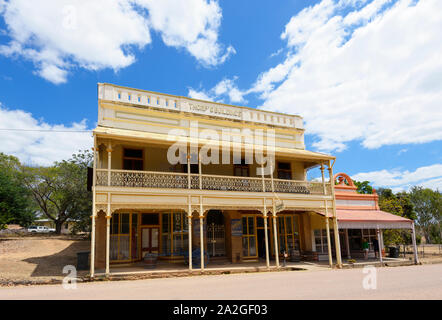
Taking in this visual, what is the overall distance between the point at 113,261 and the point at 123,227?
5.12 feet

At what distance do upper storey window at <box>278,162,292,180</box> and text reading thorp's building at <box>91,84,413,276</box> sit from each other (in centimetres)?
6

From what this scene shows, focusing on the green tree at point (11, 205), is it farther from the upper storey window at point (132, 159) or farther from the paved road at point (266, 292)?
the paved road at point (266, 292)

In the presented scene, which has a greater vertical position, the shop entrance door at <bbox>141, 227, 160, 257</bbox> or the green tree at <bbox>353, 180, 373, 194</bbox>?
the green tree at <bbox>353, 180, 373, 194</bbox>

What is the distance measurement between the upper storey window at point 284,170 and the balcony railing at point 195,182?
4.26 feet

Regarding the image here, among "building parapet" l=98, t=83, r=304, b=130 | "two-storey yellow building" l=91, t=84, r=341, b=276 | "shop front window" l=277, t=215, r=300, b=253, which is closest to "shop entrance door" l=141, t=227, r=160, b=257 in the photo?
"two-storey yellow building" l=91, t=84, r=341, b=276

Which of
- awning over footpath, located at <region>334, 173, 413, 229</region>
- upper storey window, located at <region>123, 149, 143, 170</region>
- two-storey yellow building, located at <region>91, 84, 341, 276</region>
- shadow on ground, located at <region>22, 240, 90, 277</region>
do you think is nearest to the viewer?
shadow on ground, located at <region>22, 240, 90, 277</region>

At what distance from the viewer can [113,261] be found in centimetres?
1451

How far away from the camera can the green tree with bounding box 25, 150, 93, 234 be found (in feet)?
103

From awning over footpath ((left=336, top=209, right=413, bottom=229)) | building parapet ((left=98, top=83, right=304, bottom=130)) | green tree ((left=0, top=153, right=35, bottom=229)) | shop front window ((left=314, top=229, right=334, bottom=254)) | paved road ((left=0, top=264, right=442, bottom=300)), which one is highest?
building parapet ((left=98, top=83, right=304, bottom=130))

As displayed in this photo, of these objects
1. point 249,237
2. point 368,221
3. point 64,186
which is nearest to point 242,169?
point 249,237

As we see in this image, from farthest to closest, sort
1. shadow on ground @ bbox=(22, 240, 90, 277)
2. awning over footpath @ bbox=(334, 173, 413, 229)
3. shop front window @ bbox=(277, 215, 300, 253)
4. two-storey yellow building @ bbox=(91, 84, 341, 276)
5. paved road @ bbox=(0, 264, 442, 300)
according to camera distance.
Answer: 1. shop front window @ bbox=(277, 215, 300, 253)
2. awning over footpath @ bbox=(334, 173, 413, 229)
3. two-storey yellow building @ bbox=(91, 84, 341, 276)
4. shadow on ground @ bbox=(22, 240, 90, 277)
5. paved road @ bbox=(0, 264, 442, 300)

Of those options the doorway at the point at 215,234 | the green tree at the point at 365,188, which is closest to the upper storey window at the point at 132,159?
the doorway at the point at 215,234

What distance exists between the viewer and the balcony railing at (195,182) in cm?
1317

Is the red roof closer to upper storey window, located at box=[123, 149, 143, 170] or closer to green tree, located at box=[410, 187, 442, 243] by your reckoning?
upper storey window, located at box=[123, 149, 143, 170]
